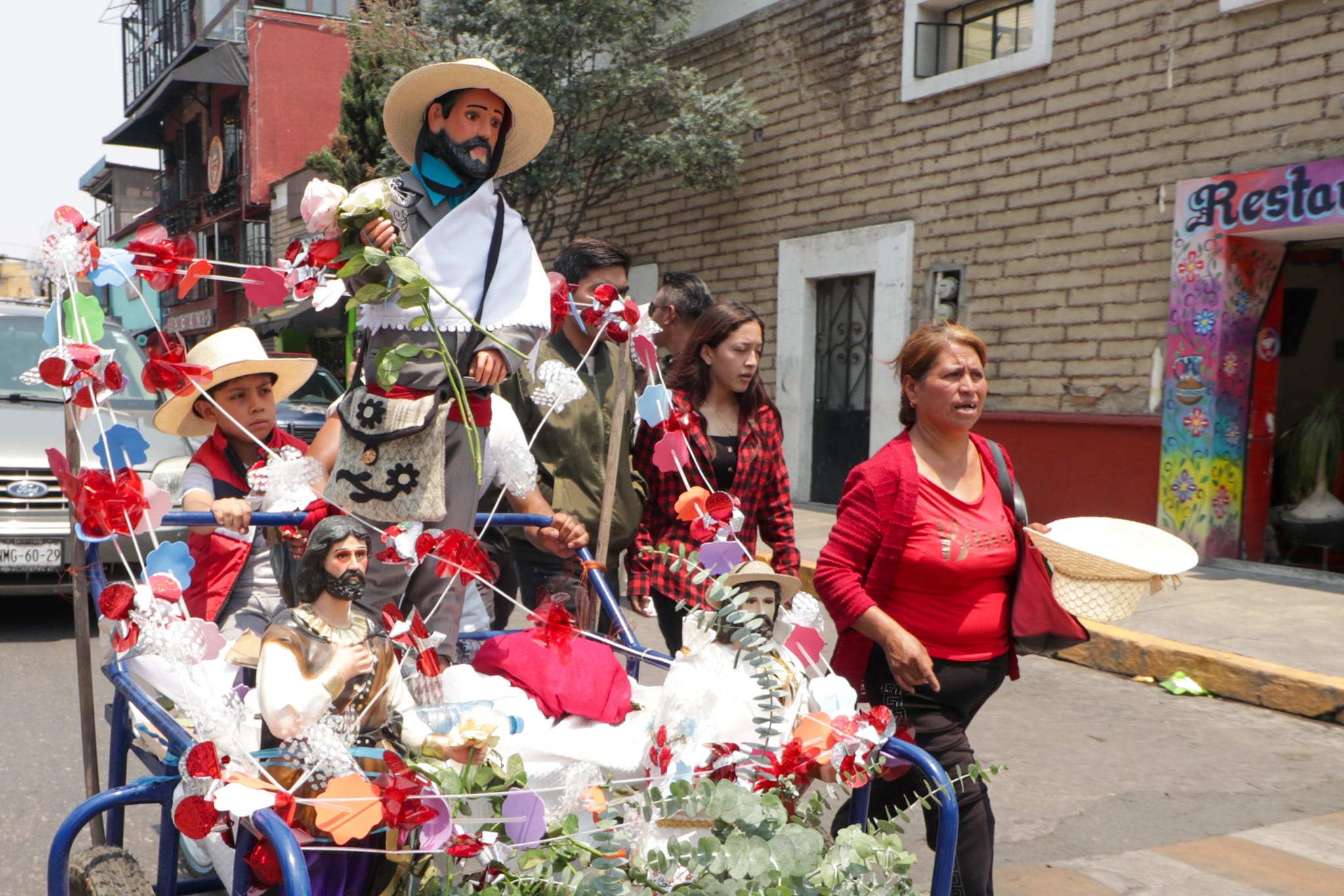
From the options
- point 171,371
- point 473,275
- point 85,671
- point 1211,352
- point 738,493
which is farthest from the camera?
point 1211,352

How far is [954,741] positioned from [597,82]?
10.4 metres

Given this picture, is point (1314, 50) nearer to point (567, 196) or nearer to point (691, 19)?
point (691, 19)

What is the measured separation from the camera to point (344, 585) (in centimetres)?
219

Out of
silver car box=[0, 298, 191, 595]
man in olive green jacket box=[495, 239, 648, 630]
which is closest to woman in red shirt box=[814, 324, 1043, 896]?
man in olive green jacket box=[495, 239, 648, 630]

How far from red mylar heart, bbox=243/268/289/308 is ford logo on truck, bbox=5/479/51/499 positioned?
4359mm

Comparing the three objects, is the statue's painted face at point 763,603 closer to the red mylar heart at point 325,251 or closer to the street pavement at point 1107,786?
the red mylar heart at point 325,251

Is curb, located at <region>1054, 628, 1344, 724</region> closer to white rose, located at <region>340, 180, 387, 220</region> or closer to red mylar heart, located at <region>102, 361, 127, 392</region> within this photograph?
white rose, located at <region>340, 180, 387, 220</region>

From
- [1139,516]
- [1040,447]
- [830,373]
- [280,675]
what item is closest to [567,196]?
[830,373]

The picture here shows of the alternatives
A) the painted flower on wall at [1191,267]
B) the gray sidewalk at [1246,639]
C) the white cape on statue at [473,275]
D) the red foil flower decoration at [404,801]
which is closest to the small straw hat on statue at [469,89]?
the white cape on statue at [473,275]

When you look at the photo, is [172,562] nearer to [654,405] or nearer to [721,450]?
[654,405]

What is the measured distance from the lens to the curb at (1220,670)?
5.54 meters

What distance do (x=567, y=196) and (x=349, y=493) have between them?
42.2 feet

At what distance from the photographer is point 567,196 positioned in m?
15.1

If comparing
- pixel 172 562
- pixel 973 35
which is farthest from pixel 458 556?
pixel 973 35
